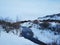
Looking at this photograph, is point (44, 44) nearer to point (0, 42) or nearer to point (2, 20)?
point (0, 42)

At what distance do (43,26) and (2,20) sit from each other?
5.25 meters

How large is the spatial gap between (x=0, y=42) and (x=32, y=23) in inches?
631

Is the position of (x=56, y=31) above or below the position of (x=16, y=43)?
below

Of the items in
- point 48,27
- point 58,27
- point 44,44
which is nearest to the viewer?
point 44,44

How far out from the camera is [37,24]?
2434 cm

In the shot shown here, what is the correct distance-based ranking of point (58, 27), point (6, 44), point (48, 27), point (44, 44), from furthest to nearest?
1. point (48, 27)
2. point (58, 27)
3. point (44, 44)
4. point (6, 44)

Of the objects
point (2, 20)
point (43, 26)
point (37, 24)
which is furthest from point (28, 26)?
point (2, 20)

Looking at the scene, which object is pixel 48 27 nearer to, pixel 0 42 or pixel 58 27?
pixel 58 27

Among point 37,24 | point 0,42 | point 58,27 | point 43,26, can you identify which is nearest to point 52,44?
point 0,42

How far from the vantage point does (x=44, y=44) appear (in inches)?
518

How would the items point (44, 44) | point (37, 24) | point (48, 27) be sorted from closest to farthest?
point (44, 44)
point (48, 27)
point (37, 24)

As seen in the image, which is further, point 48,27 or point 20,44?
point 48,27

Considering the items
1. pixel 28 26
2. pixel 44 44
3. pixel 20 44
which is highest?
pixel 20 44

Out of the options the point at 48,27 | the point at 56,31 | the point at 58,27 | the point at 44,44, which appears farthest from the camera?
the point at 48,27
